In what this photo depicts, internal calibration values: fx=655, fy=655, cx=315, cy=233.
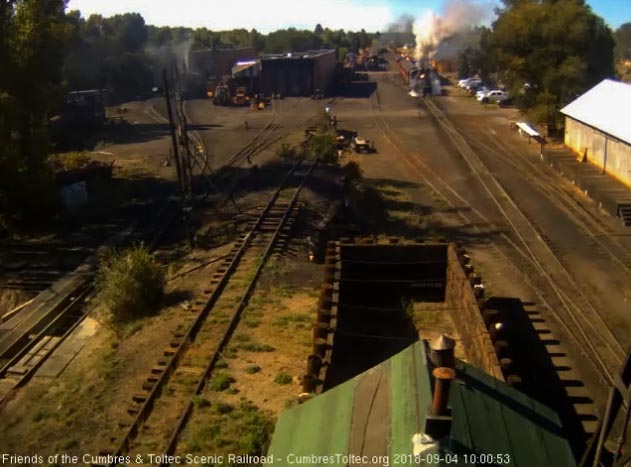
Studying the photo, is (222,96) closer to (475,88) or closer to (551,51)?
(475,88)

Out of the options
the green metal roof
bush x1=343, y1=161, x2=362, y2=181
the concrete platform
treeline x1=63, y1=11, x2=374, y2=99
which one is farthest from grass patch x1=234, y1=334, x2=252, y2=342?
treeline x1=63, y1=11, x2=374, y2=99

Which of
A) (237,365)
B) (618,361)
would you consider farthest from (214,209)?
(618,361)

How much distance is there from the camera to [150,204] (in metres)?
24.6

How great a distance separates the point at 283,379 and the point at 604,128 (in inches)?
876

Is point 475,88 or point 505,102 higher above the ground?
point 475,88

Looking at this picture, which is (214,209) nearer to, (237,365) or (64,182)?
(64,182)

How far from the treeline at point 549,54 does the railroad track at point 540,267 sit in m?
9.99

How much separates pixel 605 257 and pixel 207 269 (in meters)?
11.1

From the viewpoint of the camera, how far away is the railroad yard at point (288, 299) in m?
10.2

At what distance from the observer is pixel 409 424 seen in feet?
15.4

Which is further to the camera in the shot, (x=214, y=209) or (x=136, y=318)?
(x=214, y=209)

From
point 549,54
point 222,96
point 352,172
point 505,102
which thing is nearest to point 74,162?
point 352,172

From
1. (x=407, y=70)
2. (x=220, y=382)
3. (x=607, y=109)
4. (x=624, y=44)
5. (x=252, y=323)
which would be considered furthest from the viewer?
(x=624, y=44)

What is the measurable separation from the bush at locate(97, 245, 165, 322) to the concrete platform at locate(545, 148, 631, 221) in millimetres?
15621
